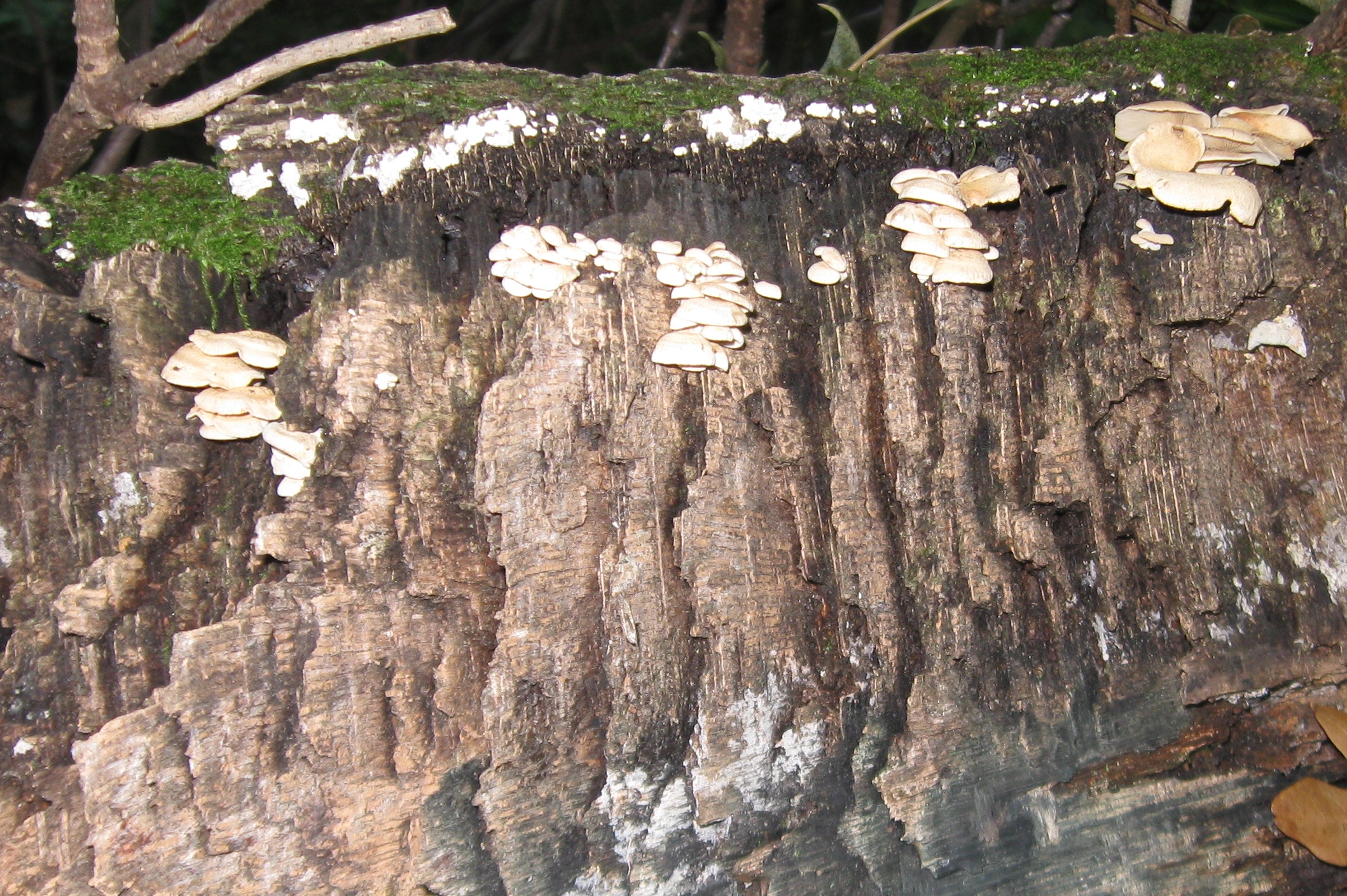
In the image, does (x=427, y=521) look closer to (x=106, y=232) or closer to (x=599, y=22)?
(x=106, y=232)

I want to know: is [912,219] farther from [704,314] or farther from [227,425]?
[227,425]

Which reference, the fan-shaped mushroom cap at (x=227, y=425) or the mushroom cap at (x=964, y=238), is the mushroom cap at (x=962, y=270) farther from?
the fan-shaped mushroom cap at (x=227, y=425)

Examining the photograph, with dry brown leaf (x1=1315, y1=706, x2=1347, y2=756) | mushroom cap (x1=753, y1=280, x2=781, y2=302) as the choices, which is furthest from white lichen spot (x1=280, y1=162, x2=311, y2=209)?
dry brown leaf (x1=1315, y1=706, x2=1347, y2=756)

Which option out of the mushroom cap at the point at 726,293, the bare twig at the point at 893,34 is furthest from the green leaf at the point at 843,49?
the mushroom cap at the point at 726,293

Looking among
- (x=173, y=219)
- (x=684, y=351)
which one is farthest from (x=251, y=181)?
(x=684, y=351)

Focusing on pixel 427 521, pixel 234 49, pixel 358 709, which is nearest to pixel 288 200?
pixel 427 521

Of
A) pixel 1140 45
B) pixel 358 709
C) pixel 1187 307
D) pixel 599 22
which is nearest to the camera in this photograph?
pixel 358 709

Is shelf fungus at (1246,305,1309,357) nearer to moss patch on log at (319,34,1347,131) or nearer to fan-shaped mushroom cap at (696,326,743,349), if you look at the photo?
moss patch on log at (319,34,1347,131)
